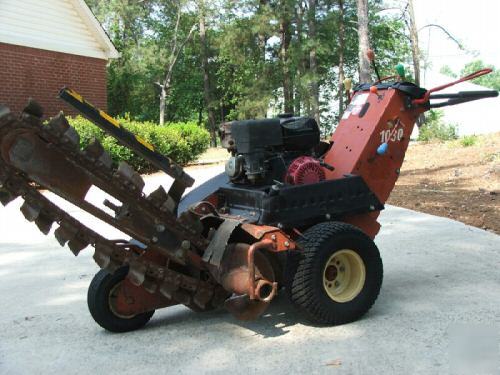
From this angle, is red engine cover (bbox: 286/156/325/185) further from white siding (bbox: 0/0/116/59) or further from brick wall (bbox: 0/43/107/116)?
white siding (bbox: 0/0/116/59)

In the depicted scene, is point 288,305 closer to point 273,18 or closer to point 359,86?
point 359,86

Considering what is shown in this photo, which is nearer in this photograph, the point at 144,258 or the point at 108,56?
the point at 144,258

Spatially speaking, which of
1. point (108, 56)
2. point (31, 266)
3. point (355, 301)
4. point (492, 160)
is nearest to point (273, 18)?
point (108, 56)

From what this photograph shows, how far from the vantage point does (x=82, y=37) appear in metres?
16.3

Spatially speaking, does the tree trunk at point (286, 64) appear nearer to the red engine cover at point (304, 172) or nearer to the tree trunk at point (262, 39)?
the tree trunk at point (262, 39)

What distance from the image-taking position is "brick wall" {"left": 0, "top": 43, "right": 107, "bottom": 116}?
1417 cm

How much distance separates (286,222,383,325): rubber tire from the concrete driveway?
A: 0.12 m

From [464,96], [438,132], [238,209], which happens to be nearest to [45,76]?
[438,132]

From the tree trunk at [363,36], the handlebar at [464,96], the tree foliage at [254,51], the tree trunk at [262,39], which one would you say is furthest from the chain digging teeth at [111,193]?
the tree trunk at [262,39]

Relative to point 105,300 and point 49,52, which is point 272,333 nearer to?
point 105,300

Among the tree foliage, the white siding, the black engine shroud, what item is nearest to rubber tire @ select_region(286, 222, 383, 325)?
the black engine shroud

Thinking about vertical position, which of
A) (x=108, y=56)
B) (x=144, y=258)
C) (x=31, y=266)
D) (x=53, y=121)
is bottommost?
(x=31, y=266)

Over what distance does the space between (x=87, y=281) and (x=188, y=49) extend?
39719 mm

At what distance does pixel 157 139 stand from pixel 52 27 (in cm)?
414
